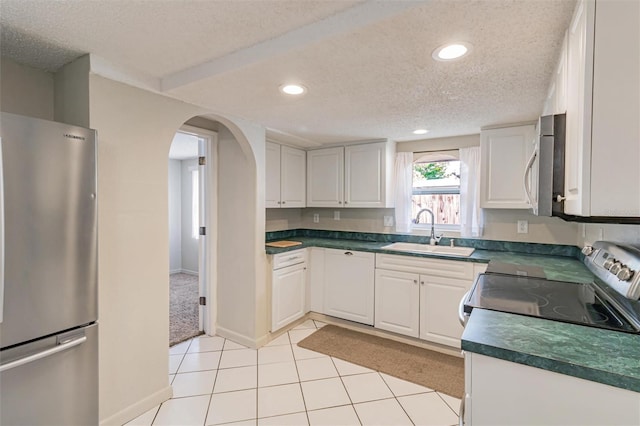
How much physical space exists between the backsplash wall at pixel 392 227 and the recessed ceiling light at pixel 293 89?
6.14 feet

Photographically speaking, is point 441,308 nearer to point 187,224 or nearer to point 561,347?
point 561,347

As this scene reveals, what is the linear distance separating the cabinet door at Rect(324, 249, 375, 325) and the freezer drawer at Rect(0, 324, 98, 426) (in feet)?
6.97

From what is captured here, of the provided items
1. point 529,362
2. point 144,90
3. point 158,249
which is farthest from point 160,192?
point 529,362

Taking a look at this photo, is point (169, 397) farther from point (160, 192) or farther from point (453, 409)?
point (453, 409)

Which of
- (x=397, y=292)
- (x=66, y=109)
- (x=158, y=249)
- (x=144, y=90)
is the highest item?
(x=144, y=90)

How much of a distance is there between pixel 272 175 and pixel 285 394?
205 cm

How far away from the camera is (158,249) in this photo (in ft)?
6.63

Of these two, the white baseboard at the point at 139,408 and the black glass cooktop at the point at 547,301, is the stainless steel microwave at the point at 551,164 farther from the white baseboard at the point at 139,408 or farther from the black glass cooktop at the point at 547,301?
the white baseboard at the point at 139,408

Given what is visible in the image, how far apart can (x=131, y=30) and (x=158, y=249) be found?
4.11 feet

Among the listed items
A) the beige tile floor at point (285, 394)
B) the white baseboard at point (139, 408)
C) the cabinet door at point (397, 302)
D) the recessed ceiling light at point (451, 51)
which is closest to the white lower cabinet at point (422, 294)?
the cabinet door at point (397, 302)

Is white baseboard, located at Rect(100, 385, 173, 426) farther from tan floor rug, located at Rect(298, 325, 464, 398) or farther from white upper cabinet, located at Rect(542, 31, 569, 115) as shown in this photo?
white upper cabinet, located at Rect(542, 31, 569, 115)

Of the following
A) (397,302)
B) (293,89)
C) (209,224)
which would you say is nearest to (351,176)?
(397,302)

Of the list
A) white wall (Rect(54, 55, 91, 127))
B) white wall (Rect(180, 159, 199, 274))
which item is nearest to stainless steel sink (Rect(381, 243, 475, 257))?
white wall (Rect(54, 55, 91, 127))

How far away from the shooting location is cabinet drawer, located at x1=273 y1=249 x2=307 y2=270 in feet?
9.77
